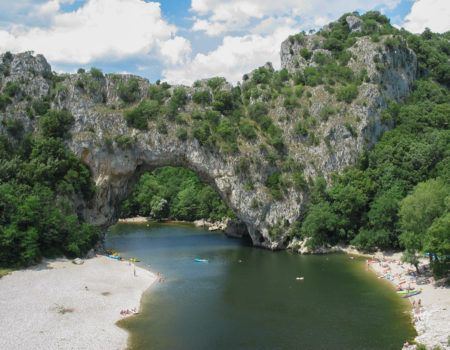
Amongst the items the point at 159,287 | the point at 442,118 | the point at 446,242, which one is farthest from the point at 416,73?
the point at 159,287

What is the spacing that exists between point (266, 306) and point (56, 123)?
4122 centimetres

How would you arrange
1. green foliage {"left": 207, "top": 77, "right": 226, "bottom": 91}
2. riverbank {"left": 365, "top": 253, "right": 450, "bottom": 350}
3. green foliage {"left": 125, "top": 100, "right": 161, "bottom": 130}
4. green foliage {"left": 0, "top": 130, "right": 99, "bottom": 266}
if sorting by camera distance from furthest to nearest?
green foliage {"left": 207, "top": 77, "right": 226, "bottom": 91}, green foliage {"left": 125, "top": 100, "right": 161, "bottom": 130}, green foliage {"left": 0, "top": 130, "right": 99, "bottom": 266}, riverbank {"left": 365, "top": 253, "right": 450, "bottom": 350}

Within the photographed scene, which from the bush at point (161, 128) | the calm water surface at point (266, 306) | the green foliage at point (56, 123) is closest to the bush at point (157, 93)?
the bush at point (161, 128)

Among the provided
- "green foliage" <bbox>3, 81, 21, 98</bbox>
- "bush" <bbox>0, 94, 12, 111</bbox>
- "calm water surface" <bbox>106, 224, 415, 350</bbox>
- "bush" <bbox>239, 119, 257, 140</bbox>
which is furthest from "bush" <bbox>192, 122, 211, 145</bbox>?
"bush" <bbox>0, 94, 12, 111</bbox>

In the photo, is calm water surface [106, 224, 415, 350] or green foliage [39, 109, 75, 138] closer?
calm water surface [106, 224, 415, 350]

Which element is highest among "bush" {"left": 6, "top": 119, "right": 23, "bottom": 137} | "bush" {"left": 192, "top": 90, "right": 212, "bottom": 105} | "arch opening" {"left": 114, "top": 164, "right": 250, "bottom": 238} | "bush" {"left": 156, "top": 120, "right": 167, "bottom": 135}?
"bush" {"left": 192, "top": 90, "right": 212, "bottom": 105}

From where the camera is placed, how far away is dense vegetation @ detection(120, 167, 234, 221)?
10344cm

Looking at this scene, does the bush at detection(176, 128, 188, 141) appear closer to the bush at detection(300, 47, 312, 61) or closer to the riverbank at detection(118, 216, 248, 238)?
the riverbank at detection(118, 216, 248, 238)

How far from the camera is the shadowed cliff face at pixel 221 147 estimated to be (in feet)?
234

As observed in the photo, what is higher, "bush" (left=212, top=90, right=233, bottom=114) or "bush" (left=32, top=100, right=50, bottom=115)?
"bush" (left=212, top=90, right=233, bottom=114)

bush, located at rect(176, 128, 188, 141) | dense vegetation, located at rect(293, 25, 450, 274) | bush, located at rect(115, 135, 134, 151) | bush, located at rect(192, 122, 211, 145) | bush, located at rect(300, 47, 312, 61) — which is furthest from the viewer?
bush, located at rect(300, 47, 312, 61)

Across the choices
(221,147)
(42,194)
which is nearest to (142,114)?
(221,147)

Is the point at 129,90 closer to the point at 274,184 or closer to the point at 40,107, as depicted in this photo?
the point at 40,107

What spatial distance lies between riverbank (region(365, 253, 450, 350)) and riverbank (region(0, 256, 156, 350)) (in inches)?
811
